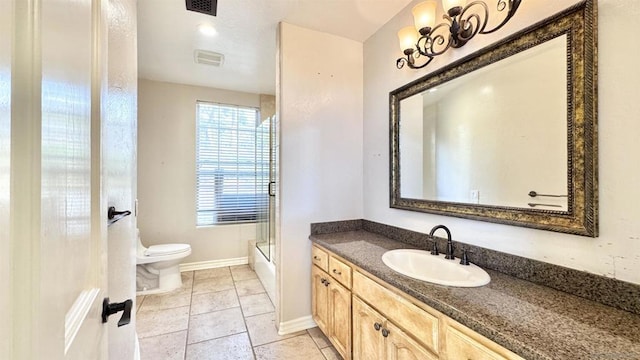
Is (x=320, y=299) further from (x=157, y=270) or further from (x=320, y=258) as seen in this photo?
(x=157, y=270)

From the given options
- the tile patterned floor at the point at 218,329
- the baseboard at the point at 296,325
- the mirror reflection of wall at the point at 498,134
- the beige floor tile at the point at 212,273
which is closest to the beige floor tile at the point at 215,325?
the tile patterned floor at the point at 218,329

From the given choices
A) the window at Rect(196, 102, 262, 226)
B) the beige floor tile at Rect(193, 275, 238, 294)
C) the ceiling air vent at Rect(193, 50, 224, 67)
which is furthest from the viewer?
the window at Rect(196, 102, 262, 226)

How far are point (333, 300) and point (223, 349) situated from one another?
91 centimetres

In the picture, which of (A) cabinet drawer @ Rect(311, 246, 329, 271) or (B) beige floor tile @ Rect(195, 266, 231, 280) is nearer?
(A) cabinet drawer @ Rect(311, 246, 329, 271)

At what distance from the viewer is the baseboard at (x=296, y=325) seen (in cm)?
214

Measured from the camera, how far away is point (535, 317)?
2.96ft

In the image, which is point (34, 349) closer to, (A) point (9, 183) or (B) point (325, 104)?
(A) point (9, 183)

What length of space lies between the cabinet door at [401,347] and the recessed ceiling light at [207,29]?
254 cm

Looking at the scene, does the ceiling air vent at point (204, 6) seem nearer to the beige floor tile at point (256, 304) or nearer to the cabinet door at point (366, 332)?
the cabinet door at point (366, 332)

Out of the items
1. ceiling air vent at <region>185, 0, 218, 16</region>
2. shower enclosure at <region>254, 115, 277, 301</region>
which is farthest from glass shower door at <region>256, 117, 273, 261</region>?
ceiling air vent at <region>185, 0, 218, 16</region>

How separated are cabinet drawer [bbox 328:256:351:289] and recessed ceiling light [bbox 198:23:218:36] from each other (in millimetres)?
2127

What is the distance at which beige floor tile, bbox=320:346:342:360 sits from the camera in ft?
6.13

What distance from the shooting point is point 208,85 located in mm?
3607

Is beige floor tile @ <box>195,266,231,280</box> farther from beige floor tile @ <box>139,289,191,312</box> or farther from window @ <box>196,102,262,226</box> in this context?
window @ <box>196,102,262,226</box>
